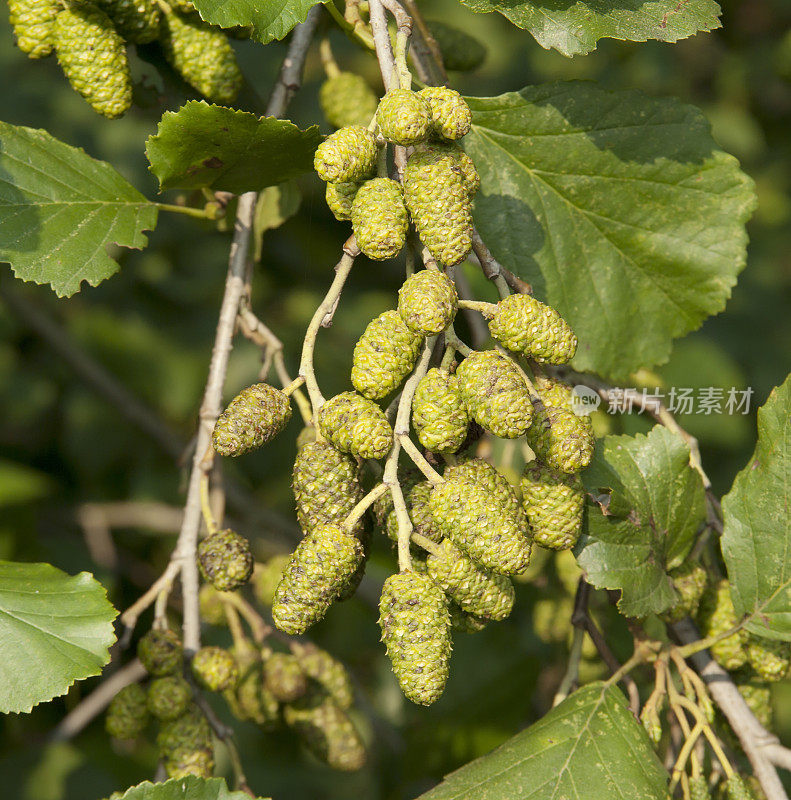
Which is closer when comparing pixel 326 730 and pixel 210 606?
pixel 326 730

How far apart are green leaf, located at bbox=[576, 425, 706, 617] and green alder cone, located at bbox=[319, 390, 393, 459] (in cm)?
50

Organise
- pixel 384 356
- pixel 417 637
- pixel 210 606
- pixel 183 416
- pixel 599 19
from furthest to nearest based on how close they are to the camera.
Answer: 1. pixel 183 416
2. pixel 210 606
3. pixel 599 19
4. pixel 384 356
5. pixel 417 637

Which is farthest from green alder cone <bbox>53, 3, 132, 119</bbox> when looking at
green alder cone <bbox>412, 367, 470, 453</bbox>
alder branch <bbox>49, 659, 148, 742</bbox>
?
alder branch <bbox>49, 659, 148, 742</bbox>

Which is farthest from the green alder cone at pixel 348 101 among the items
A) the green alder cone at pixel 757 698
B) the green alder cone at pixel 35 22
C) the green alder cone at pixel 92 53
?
the green alder cone at pixel 757 698

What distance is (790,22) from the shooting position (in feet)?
14.6

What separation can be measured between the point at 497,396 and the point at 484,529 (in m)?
0.19

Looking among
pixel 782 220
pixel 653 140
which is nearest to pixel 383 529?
pixel 653 140

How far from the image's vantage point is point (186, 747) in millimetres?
1635

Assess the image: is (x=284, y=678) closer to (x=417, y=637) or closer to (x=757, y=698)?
(x=417, y=637)

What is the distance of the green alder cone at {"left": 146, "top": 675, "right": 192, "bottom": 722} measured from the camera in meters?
1.63

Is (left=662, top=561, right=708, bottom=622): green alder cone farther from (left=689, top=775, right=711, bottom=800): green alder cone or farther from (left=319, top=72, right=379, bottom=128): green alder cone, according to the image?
(left=319, top=72, right=379, bottom=128): green alder cone

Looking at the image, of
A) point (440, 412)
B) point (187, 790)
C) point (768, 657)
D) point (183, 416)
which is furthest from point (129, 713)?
point (183, 416)

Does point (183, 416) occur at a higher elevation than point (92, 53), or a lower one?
lower

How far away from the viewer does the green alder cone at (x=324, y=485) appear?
1361 mm
